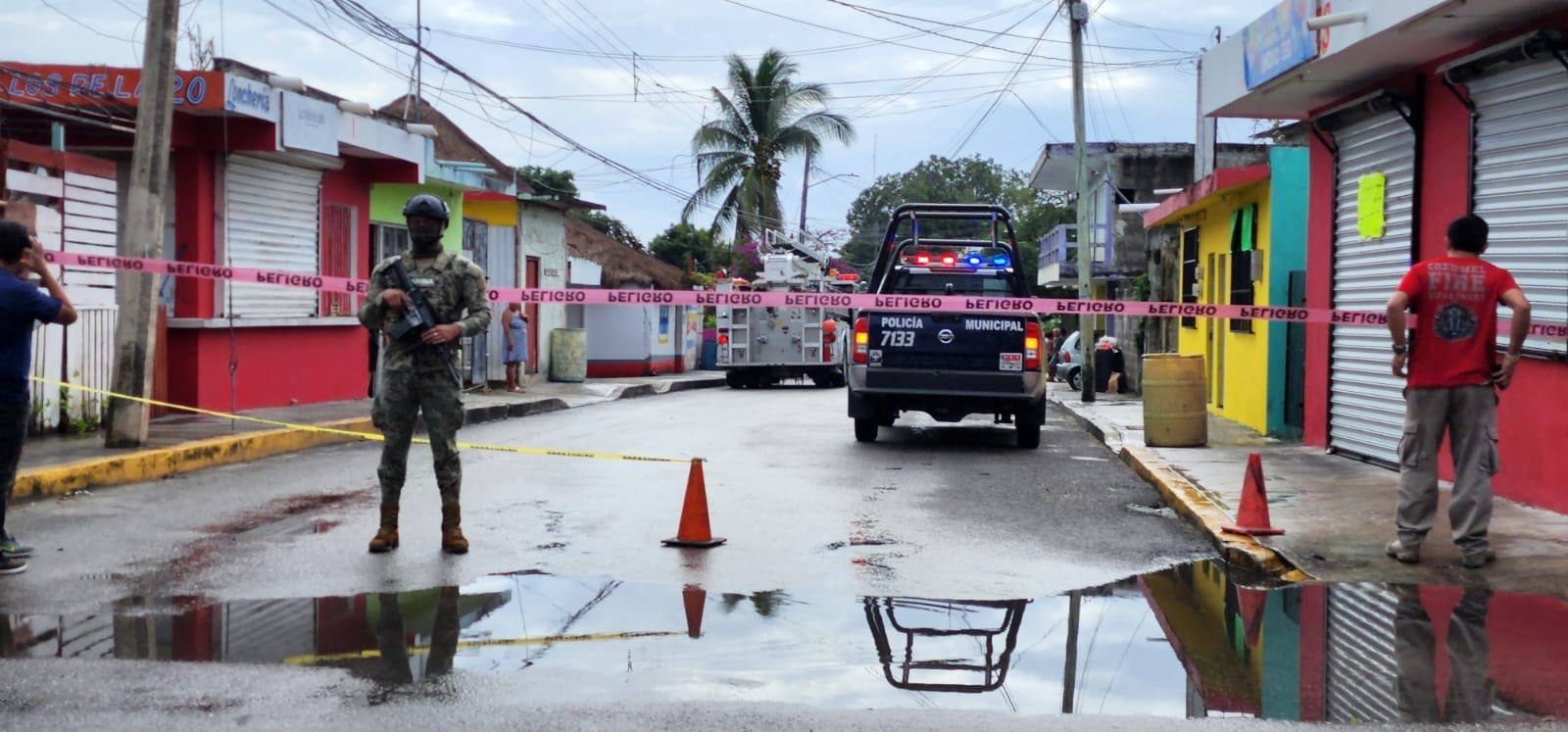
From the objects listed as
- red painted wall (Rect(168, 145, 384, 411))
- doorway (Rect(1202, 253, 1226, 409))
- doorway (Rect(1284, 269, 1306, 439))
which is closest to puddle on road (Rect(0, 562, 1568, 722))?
doorway (Rect(1284, 269, 1306, 439))

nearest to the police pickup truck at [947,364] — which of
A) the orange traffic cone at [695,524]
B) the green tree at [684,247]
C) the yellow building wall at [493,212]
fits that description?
the orange traffic cone at [695,524]

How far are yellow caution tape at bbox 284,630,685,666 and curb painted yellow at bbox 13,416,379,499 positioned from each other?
18.5ft

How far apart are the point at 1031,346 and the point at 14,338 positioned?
9899mm

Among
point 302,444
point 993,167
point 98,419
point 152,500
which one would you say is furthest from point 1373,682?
point 993,167

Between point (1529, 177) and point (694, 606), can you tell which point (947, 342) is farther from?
point (694, 606)

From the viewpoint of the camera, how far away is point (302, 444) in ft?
48.3

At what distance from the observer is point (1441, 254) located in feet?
36.5

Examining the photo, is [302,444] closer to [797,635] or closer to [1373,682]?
[797,635]

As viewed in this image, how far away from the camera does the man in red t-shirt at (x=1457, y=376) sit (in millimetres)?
7547

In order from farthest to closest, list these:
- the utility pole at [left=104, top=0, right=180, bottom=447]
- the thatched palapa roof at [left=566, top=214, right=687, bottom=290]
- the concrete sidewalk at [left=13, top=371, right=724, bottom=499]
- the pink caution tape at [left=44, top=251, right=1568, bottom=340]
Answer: the thatched palapa roof at [left=566, top=214, right=687, bottom=290], the utility pole at [left=104, top=0, right=180, bottom=447], the pink caution tape at [left=44, top=251, right=1568, bottom=340], the concrete sidewalk at [left=13, top=371, right=724, bottom=499]

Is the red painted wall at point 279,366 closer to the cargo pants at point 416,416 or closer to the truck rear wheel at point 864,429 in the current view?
the truck rear wheel at point 864,429

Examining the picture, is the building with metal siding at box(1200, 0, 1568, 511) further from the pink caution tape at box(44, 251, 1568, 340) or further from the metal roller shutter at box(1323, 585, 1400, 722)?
the metal roller shutter at box(1323, 585, 1400, 722)

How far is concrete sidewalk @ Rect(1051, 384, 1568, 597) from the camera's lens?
7.55 metres

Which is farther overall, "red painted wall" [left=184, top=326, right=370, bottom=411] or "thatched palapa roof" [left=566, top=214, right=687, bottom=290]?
"thatched palapa roof" [left=566, top=214, right=687, bottom=290]
